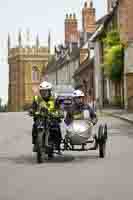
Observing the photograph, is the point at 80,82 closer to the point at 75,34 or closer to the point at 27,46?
the point at 75,34

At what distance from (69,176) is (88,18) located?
83692 millimetres

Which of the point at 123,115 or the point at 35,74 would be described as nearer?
the point at 123,115

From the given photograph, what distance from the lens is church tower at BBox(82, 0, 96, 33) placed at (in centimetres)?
9312

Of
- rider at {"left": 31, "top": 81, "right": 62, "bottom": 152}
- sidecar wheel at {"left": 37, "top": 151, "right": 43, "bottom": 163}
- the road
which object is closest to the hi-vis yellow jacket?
rider at {"left": 31, "top": 81, "right": 62, "bottom": 152}

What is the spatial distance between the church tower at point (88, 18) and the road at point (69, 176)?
77.0 meters

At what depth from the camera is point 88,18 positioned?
93.9 metres

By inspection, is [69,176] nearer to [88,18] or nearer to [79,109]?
[79,109]

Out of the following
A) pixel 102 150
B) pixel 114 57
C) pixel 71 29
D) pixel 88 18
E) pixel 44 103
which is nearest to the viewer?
pixel 44 103

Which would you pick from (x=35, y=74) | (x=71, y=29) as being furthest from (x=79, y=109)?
(x=35, y=74)

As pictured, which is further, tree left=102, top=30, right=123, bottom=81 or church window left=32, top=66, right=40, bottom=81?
church window left=32, top=66, right=40, bottom=81

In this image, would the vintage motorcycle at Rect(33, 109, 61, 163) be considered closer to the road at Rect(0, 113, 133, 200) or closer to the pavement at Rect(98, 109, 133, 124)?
the road at Rect(0, 113, 133, 200)

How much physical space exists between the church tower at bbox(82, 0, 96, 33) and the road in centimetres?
7702

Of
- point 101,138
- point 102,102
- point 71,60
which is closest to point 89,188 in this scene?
point 101,138

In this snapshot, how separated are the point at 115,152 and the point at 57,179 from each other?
5490 millimetres
